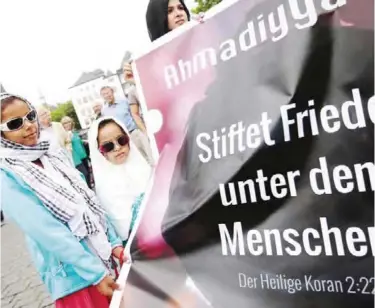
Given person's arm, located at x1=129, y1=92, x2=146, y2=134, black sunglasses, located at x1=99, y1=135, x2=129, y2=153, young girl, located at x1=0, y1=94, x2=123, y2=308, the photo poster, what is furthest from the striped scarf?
person's arm, located at x1=129, y1=92, x2=146, y2=134

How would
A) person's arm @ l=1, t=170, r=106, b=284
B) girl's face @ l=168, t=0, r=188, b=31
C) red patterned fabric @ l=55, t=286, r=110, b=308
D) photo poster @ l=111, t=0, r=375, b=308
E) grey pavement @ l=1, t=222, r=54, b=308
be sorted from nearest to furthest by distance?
photo poster @ l=111, t=0, r=375, b=308, person's arm @ l=1, t=170, r=106, b=284, red patterned fabric @ l=55, t=286, r=110, b=308, girl's face @ l=168, t=0, r=188, b=31, grey pavement @ l=1, t=222, r=54, b=308

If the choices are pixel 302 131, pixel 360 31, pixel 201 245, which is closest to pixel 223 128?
pixel 302 131

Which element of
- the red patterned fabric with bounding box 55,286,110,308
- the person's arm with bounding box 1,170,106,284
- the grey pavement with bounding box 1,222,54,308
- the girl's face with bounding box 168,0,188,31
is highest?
Result: the girl's face with bounding box 168,0,188,31

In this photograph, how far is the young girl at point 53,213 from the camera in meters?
2.34

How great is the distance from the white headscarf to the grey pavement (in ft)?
6.76

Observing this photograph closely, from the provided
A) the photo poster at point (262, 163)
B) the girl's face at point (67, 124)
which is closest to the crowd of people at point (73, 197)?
the photo poster at point (262, 163)

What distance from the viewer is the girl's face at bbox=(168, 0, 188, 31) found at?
283 cm

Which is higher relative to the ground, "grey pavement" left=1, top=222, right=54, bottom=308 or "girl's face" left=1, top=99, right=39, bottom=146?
"girl's face" left=1, top=99, right=39, bottom=146

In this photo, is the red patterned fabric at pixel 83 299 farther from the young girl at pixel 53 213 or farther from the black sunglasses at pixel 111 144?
the black sunglasses at pixel 111 144

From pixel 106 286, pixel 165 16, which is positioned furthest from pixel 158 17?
pixel 106 286

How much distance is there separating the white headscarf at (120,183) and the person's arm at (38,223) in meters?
0.51

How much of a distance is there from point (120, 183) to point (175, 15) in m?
0.93

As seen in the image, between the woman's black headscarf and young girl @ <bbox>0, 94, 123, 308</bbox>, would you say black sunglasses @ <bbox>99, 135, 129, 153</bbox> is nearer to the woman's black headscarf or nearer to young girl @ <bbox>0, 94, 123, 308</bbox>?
young girl @ <bbox>0, 94, 123, 308</bbox>

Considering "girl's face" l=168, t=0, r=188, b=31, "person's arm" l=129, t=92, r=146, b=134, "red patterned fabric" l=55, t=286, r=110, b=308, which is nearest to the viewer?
"red patterned fabric" l=55, t=286, r=110, b=308
